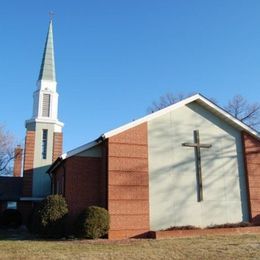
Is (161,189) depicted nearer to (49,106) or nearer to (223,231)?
(223,231)

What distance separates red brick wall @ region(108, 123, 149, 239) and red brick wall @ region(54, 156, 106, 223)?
0.88 m

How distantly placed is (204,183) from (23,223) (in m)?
14.7

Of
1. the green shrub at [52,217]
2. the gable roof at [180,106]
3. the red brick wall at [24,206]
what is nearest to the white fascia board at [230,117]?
the gable roof at [180,106]

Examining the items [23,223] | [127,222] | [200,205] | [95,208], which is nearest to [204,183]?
[200,205]

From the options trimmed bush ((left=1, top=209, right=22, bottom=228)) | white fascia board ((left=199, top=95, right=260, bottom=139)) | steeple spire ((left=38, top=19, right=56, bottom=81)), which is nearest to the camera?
white fascia board ((left=199, top=95, right=260, bottom=139))

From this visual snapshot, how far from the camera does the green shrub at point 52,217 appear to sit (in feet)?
59.0

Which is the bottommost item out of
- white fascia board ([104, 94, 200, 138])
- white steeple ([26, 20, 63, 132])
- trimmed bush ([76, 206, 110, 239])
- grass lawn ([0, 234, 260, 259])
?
grass lawn ([0, 234, 260, 259])

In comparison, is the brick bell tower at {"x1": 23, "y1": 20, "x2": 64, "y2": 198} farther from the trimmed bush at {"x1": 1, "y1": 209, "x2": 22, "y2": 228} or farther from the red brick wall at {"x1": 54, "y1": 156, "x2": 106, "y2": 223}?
the red brick wall at {"x1": 54, "y1": 156, "x2": 106, "y2": 223}

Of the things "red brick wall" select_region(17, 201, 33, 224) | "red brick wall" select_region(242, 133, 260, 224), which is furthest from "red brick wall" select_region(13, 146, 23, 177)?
"red brick wall" select_region(242, 133, 260, 224)

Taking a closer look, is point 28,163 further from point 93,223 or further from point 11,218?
point 93,223

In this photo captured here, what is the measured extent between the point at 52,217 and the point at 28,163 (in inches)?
534

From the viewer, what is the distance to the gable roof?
63.7 ft

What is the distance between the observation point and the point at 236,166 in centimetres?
2155

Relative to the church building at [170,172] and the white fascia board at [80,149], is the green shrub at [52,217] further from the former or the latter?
the white fascia board at [80,149]
